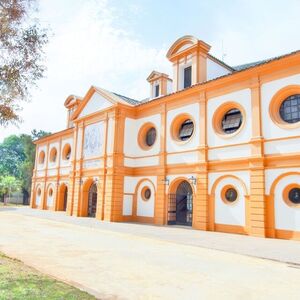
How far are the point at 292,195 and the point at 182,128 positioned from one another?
812cm

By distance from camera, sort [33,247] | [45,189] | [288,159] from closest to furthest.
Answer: [33,247]
[288,159]
[45,189]

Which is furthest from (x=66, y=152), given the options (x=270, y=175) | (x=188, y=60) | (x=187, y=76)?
(x=270, y=175)

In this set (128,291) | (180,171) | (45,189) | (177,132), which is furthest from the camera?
(45,189)

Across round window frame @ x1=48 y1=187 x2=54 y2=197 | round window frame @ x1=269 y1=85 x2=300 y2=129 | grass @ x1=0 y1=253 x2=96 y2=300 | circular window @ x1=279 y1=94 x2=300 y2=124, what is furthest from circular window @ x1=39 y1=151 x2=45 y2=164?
grass @ x1=0 y1=253 x2=96 y2=300

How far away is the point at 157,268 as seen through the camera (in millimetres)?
7449

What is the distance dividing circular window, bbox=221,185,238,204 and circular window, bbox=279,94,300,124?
427cm

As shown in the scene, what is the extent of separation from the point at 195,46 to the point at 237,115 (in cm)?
567

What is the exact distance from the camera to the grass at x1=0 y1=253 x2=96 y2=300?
472cm

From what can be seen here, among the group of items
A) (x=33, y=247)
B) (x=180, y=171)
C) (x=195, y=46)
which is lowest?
(x=33, y=247)

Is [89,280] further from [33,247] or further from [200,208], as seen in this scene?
[200,208]

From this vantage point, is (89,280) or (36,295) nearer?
(36,295)

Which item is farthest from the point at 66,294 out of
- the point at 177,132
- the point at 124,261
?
the point at 177,132

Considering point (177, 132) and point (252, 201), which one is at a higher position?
point (177, 132)

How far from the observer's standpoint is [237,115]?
1677 cm
